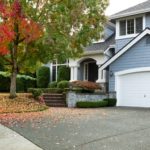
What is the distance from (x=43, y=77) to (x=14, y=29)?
39.5 feet

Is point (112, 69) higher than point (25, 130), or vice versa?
point (112, 69)

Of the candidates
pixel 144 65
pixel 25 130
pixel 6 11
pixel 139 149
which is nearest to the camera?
pixel 139 149

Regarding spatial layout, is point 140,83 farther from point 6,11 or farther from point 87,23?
point 6,11

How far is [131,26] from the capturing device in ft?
77.6

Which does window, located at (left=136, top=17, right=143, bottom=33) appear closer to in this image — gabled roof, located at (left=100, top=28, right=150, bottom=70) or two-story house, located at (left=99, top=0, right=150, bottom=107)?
two-story house, located at (left=99, top=0, right=150, bottom=107)

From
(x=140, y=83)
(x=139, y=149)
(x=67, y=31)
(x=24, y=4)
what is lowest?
(x=139, y=149)

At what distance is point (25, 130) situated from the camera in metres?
10.7

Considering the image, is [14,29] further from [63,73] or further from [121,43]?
→ [63,73]

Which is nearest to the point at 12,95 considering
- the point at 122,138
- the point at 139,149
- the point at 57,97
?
the point at 57,97

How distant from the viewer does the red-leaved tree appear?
55.6ft

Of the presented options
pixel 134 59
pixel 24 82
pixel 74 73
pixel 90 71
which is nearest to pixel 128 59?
pixel 134 59

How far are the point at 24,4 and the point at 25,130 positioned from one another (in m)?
8.97

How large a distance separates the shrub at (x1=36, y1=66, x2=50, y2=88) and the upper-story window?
343 inches

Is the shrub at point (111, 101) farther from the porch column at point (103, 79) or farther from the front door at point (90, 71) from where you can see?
the front door at point (90, 71)
